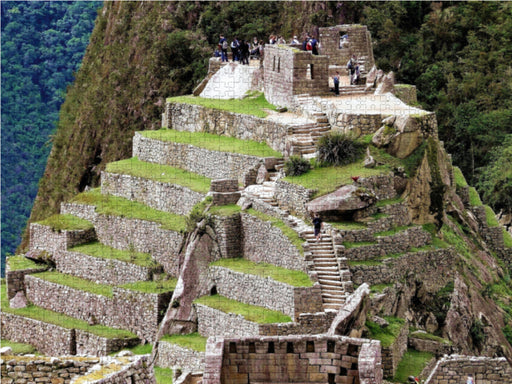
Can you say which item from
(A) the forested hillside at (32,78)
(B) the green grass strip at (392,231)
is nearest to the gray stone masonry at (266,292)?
(B) the green grass strip at (392,231)

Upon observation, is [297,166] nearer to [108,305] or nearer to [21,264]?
[108,305]

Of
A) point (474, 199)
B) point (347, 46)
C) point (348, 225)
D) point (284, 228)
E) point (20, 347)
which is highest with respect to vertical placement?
point (347, 46)

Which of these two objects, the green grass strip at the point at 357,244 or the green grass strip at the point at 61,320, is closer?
the green grass strip at the point at 357,244

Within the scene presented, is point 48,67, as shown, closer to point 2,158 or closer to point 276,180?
point 2,158

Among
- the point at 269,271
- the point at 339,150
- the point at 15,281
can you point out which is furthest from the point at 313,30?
the point at 269,271

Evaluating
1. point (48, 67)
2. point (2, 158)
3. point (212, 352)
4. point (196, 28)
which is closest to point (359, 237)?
point (212, 352)

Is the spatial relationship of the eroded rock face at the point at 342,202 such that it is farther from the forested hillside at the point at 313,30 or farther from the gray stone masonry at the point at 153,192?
the forested hillside at the point at 313,30

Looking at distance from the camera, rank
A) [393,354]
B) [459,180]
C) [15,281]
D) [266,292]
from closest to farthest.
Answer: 1. [393,354]
2. [266,292]
3. [15,281]
4. [459,180]
